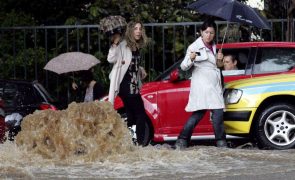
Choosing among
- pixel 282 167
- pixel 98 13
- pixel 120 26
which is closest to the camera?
pixel 282 167

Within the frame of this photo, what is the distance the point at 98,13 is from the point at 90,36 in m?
0.71

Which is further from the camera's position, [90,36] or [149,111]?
[90,36]

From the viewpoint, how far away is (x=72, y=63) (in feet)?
44.7

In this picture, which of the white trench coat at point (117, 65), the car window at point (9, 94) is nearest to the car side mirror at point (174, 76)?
the white trench coat at point (117, 65)

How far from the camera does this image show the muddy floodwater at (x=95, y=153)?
9.51 m

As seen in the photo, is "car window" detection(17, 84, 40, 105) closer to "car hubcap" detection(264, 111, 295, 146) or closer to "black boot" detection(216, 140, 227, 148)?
"black boot" detection(216, 140, 227, 148)

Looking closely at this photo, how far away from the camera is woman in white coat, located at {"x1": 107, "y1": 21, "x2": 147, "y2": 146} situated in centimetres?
1092

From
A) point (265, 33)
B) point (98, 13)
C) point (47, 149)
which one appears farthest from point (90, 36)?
point (47, 149)

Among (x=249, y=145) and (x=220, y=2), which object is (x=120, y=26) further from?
(x=249, y=145)

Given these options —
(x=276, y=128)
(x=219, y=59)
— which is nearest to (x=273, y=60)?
(x=276, y=128)

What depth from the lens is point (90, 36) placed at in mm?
17203

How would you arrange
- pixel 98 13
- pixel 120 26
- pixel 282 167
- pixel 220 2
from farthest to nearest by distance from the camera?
pixel 98 13 < pixel 220 2 < pixel 120 26 < pixel 282 167

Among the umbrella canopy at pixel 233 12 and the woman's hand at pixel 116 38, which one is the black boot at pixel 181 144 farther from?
the umbrella canopy at pixel 233 12

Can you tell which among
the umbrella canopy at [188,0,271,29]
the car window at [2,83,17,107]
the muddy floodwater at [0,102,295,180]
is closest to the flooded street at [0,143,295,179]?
the muddy floodwater at [0,102,295,180]
